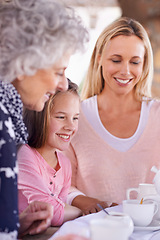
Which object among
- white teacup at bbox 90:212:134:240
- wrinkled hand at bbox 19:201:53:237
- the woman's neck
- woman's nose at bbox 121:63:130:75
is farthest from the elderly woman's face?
the woman's neck

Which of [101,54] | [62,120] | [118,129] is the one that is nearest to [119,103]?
[118,129]

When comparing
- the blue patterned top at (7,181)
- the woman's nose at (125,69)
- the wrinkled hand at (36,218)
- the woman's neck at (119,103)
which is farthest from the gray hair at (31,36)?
the woman's neck at (119,103)

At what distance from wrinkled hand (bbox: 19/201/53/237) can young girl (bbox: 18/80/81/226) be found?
0.18 m

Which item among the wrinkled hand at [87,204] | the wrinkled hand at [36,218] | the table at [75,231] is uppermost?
the wrinkled hand at [36,218]

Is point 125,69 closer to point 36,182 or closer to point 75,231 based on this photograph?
point 36,182

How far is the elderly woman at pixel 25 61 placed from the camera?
35.5 inches

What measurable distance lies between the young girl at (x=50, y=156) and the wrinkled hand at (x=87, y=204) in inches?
2.3

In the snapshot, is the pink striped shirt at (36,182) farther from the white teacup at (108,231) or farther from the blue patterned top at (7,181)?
the white teacup at (108,231)

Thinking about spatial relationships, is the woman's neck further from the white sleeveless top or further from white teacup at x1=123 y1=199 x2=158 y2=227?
white teacup at x1=123 y1=199 x2=158 y2=227

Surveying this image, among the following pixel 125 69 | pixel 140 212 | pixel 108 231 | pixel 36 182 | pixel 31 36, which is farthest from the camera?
pixel 125 69

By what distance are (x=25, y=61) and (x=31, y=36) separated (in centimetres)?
6

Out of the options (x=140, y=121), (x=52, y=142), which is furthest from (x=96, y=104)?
(x=52, y=142)

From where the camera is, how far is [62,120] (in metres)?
1.48

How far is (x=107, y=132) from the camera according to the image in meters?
1.88
